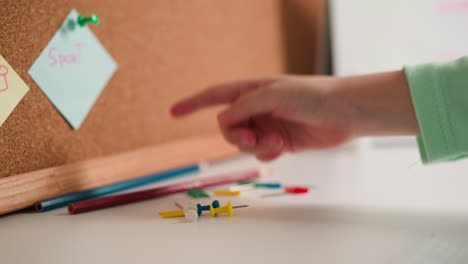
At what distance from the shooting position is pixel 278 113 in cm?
60

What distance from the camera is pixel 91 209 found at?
574 millimetres

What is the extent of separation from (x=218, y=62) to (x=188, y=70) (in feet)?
0.32

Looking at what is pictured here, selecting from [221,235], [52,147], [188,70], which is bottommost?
[221,235]

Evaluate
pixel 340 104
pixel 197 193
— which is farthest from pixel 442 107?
pixel 197 193

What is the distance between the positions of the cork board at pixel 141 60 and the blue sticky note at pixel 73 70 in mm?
10

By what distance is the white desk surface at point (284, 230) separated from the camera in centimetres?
39

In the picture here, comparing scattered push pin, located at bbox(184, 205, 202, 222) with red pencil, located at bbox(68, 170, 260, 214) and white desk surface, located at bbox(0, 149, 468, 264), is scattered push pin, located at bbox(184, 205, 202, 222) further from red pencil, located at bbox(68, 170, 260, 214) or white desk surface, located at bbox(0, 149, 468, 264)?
red pencil, located at bbox(68, 170, 260, 214)

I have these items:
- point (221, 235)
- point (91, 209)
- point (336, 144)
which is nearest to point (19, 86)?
point (91, 209)

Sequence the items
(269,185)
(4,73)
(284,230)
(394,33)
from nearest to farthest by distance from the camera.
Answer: (284,230), (4,73), (269,185), (394,33)

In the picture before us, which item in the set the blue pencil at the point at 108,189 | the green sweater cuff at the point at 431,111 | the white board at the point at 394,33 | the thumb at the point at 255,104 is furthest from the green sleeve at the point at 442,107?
the white board at the point at 394,33

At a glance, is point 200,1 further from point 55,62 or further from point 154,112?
point 55,62

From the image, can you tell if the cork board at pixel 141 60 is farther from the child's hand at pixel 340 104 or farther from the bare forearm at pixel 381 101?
the bare forearm at pixel 381 101

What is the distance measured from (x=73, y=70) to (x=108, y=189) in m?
0.18

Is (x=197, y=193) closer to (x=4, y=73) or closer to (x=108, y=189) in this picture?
(x=108, y=189)
